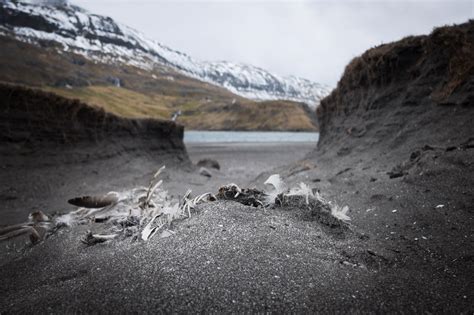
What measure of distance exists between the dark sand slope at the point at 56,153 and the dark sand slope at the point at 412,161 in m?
7.34

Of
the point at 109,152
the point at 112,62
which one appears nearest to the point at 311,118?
the point at 109,152

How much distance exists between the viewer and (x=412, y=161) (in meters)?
5.64

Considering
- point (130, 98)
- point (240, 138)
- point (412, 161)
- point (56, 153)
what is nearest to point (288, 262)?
point (412, 161)

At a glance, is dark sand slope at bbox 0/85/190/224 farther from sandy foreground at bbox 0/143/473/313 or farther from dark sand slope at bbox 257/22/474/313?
dark sand slope at bbox 257/22/474/313

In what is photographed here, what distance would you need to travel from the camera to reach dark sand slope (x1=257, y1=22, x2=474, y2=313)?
2455 mm

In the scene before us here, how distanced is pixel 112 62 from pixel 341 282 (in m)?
184

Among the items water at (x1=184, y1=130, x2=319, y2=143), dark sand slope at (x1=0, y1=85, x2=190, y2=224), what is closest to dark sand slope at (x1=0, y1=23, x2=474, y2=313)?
dark sand slope at (x1=0, y1=85, x2=190, y2=224)

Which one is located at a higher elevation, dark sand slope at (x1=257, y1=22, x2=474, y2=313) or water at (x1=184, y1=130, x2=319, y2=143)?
dark sand slope at (x1=257, y1=22, x2=474, y2=313)

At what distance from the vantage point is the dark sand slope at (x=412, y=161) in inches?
96.7

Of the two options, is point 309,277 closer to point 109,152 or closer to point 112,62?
point 109,152

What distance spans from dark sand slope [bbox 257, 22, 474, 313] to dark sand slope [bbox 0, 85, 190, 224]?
734 centimetres

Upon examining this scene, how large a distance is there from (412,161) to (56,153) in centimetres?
1059

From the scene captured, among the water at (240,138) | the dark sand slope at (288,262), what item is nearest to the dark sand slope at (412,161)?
the dark sand slope at (288,262)

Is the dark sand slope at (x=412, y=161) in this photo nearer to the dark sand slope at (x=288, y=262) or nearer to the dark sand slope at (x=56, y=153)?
the dark sand slope at (x=288, y=262)
